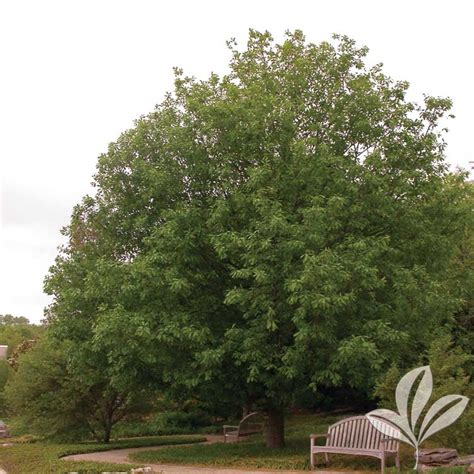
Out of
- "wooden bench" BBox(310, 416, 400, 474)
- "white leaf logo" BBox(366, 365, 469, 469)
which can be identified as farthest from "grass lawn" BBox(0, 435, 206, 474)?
"white leaf logo" BBox(366, 365, 469, 469)

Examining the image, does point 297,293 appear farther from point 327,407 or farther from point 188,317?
point 327,407

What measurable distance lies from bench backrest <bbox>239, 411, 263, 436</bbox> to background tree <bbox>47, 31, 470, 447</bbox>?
252cm

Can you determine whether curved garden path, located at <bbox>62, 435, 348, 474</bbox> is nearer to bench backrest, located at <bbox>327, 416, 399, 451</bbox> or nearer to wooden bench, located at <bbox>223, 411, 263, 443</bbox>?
bench backrest, located at <bbox>327, 416, 399, 451</bbox>

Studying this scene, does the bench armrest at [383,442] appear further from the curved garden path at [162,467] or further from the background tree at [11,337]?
the background tree at [11,337]

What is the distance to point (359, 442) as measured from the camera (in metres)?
12.7

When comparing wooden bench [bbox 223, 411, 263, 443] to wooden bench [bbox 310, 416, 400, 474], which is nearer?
wooden bench [bbox 310, 416, 400, 474]

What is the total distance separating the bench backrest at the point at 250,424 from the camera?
63.4 ft

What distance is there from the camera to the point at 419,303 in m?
14.6

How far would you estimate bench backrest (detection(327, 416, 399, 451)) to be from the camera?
12.3m

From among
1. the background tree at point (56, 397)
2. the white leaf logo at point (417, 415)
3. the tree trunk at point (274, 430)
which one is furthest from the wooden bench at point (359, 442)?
the background tree at point (56, 397)

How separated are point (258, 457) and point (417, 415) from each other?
13.8 ft

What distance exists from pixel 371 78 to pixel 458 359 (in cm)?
840

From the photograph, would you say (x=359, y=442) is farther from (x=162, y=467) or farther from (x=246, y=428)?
(x=246, y=428)

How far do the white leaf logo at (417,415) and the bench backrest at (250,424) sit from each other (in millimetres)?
7560
